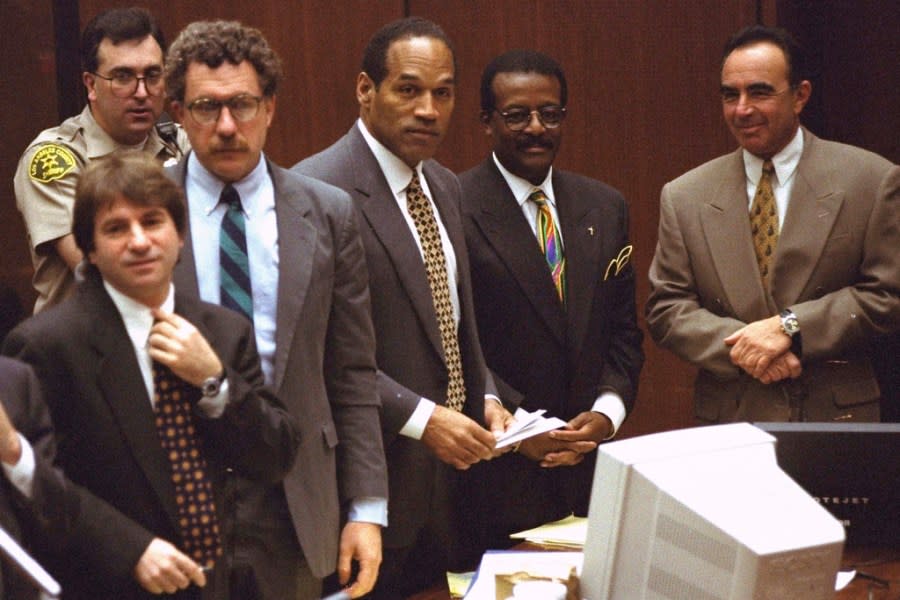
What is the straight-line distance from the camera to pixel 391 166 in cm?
317

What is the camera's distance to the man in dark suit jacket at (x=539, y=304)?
3.48 m

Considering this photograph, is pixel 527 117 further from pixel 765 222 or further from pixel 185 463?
pixel 185 463

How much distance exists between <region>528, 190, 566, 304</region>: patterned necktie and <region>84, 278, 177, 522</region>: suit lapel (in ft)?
5.09

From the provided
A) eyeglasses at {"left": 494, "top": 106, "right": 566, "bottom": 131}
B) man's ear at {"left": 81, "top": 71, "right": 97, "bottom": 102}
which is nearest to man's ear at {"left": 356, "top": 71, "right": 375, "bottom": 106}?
eyeglasses at {"left": 494, "top": 106, "right": 566, "bottom": 131}

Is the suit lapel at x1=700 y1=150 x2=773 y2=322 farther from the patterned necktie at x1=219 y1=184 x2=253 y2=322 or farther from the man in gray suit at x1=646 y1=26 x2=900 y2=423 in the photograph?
the patterned necktie at x1=219 y1=184 x2=253 y2=322

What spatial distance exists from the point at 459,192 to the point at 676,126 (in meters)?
1.54

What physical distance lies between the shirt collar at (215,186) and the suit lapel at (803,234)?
152cm

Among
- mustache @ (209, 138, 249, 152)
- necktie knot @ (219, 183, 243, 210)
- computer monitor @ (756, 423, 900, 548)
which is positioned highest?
mustache @ (209, 138, 249, 152)

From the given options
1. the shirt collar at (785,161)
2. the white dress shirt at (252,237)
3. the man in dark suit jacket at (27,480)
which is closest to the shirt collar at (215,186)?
the white dress shirt at (252,237)

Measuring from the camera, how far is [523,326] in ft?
11.6

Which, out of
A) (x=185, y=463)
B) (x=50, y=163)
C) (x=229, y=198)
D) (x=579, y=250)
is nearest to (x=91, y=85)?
(x=50, y=163)

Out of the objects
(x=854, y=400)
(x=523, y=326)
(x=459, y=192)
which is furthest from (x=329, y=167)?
(x=854, y=400)

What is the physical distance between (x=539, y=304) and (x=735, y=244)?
1.77 ft

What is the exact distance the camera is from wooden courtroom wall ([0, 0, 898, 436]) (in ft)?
15.5
